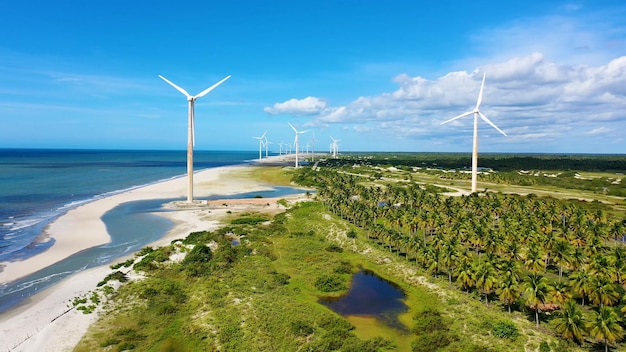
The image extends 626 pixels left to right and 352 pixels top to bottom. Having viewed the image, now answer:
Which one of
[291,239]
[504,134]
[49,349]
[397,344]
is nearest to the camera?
[49,349]

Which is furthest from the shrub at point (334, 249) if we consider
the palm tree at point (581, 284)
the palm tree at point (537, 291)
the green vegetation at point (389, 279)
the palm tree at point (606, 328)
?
the palm tree at point (606, 328)

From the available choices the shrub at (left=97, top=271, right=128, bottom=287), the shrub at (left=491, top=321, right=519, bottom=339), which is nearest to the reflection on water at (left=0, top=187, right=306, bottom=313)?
the shrub at (left=97, top=271, right=128, bottom=287)

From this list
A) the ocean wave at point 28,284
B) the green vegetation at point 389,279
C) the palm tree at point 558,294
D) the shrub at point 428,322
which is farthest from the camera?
the ocean wave at point 28,284

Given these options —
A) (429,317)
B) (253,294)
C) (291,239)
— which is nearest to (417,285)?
(429,317)

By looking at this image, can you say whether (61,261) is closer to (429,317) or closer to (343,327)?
(343,327)

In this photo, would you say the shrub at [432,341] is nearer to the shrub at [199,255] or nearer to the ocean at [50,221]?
the shrub at [199,255]

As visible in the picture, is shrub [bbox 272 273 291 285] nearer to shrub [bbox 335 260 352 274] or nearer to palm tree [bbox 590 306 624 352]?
shrub [bbox 335 260 352 274]
